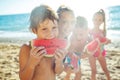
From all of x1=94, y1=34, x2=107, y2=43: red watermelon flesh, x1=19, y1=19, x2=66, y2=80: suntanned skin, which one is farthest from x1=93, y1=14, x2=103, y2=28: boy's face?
x1=19, y1=19, x2=66, y2=80: suntanned skin

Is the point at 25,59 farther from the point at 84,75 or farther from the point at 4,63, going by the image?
the point at 4,63

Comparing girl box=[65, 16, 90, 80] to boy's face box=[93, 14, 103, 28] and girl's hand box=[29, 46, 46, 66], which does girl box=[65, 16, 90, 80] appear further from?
girl's hand box=[29, 46, 46, 66]

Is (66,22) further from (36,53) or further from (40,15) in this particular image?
(36,53)

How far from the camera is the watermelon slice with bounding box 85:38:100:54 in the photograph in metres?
4.52

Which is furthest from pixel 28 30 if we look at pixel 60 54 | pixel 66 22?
pixel 60 54

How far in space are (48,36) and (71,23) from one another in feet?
3.40

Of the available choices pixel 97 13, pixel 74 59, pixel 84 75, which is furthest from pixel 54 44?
pixel 84 75

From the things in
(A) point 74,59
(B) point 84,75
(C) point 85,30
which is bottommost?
(B) point 84,75

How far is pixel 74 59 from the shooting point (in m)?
3.81

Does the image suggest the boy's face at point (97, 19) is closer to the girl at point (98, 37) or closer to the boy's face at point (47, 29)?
the girl at point (98, 37)

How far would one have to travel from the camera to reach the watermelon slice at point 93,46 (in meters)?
4.52

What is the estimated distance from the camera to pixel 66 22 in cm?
354

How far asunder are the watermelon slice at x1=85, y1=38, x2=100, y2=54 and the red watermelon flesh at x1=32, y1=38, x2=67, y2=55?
1902mm

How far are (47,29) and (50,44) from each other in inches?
6.1
